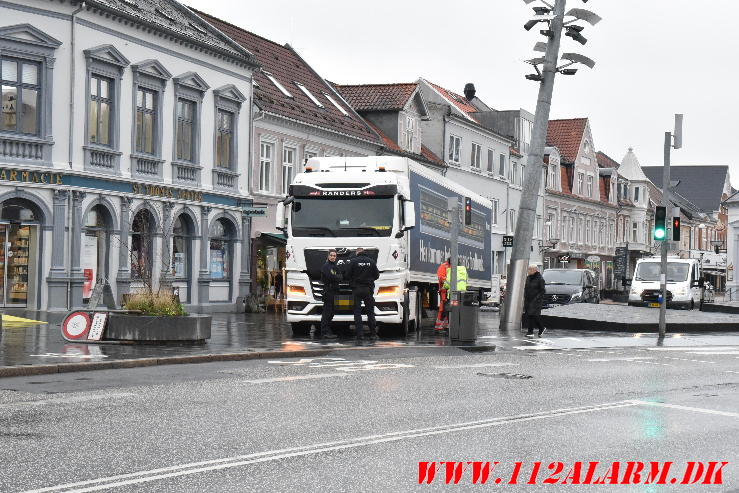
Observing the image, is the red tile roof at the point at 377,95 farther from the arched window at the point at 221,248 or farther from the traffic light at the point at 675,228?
the traffic light at the point at 675,228

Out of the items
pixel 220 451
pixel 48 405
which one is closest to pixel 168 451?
pixel 220 451

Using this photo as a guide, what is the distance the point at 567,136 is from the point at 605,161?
50.5ft

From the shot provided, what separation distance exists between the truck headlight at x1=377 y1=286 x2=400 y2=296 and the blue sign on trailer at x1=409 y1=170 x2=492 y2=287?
1566 millimetres

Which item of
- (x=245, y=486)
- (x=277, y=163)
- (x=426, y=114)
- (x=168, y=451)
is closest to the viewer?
(x=245, y=486)

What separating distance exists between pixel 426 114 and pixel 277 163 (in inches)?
642

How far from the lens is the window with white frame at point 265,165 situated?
41.8 m

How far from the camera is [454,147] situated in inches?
2456

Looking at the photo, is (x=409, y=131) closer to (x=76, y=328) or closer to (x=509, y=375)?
(x=76, y=328)

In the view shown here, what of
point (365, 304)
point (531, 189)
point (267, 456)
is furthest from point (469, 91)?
point (267, 456)

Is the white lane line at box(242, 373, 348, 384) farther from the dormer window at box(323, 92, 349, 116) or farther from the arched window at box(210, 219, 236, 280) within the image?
the dormer window at box(323, 92, 349, 116)

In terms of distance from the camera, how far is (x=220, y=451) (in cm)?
905

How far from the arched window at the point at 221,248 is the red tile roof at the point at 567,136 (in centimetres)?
4873

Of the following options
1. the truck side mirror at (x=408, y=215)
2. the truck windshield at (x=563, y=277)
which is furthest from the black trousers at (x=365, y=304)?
the truck windshield at (x=563, y=277)

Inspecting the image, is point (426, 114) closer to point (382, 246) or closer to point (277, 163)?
point (277, 163)
